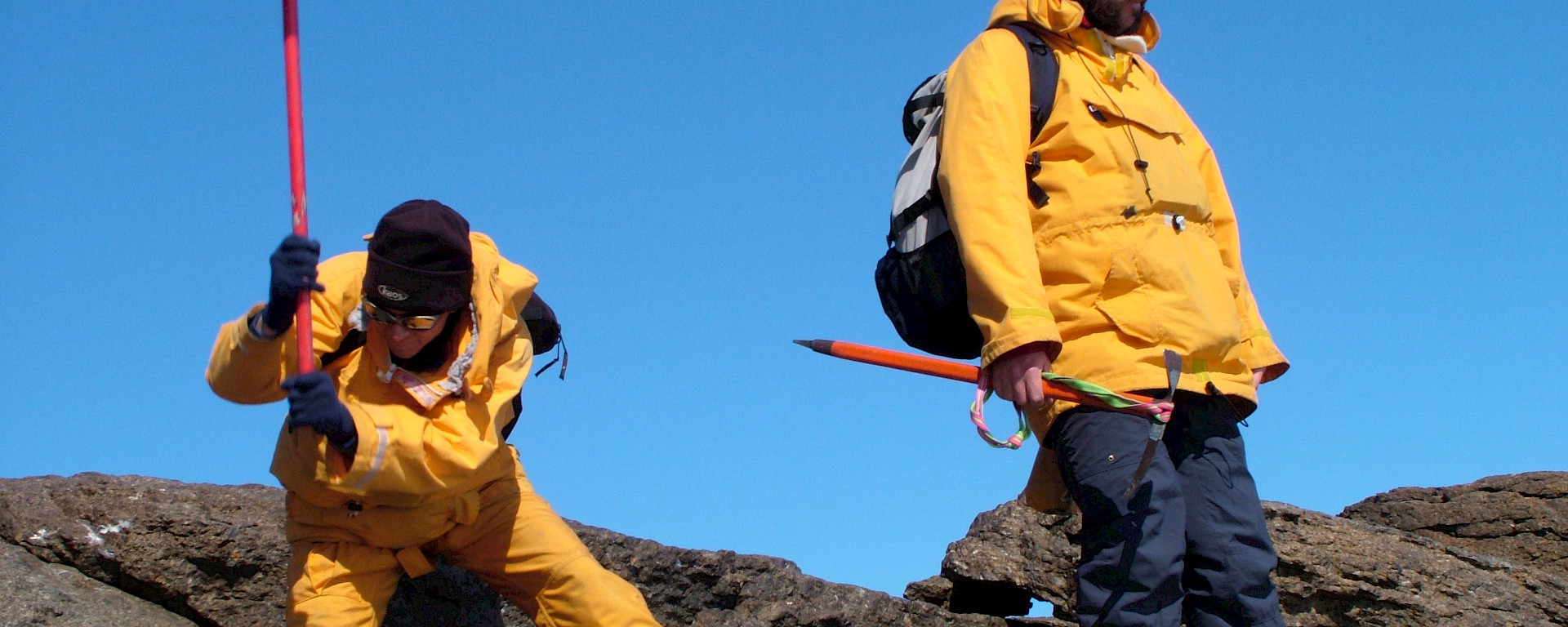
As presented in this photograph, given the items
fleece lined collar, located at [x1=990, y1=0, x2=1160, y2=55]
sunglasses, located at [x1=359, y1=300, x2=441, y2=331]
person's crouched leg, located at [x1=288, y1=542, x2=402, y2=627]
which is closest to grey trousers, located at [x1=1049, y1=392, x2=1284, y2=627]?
fleece lined collar, located at [x1=990, y1=0, x2=1160, y2=55]

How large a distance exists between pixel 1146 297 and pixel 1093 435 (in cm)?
43

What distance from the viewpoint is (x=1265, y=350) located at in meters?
4.66

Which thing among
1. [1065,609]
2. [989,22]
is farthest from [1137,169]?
[1065,609]

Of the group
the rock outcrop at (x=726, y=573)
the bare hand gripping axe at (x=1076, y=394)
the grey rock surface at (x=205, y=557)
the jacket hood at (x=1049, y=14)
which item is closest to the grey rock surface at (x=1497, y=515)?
the rock outcrop at (x=726, y=573)

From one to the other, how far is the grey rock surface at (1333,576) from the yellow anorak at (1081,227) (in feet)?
5.62

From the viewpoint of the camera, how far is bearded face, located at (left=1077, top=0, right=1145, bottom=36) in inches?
182

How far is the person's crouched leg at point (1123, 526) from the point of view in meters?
3.80

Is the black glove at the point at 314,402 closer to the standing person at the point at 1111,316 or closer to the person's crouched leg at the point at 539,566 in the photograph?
the person's crouched leg at the point at 539,566

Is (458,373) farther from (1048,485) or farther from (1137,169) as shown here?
(1137,169)

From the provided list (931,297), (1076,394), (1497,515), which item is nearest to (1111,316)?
(1076,394)

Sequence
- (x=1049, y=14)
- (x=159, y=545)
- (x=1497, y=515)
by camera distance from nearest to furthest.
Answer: (x=1049, y=14)
(x=159, y=545)
(x=1497, y=515)

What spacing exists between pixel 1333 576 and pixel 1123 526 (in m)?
2.63

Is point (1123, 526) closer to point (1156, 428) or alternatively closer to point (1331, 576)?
point (1156, 428)

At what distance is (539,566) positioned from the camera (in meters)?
4.60
